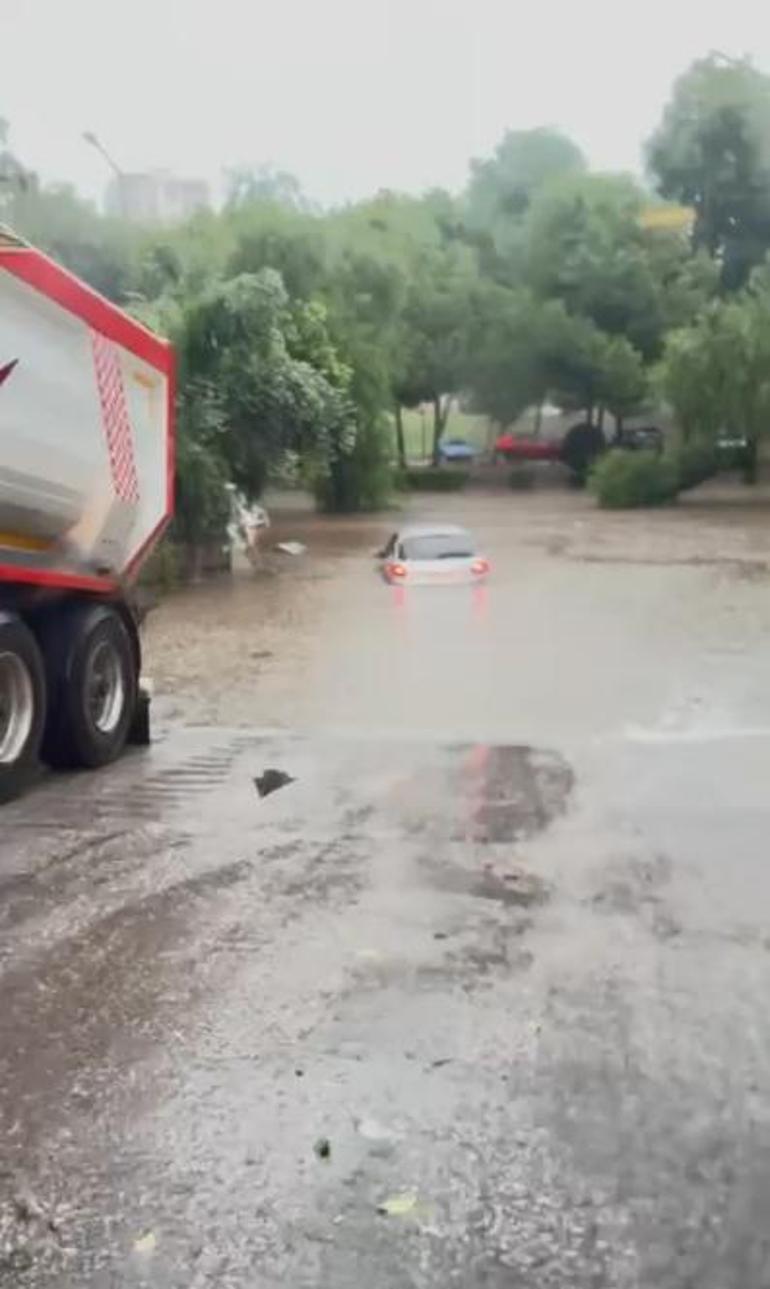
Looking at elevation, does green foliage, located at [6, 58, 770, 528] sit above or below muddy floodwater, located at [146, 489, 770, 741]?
above

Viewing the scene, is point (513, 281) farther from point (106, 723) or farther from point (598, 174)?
point (106, 723)

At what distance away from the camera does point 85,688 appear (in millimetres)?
9469

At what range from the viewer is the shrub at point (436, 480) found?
5797 cm

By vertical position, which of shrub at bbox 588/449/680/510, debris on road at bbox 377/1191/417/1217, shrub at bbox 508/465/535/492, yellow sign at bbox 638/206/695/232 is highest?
yellow sign at bbox 638/206/695/232

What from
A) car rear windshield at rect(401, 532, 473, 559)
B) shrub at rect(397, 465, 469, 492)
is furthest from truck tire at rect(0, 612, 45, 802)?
shrub at rect(397, 465, 469, 492)

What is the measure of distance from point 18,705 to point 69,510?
53.4 inches

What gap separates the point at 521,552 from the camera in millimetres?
33688

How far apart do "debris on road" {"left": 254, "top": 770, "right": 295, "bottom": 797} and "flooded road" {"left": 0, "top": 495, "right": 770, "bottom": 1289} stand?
0.05 metres

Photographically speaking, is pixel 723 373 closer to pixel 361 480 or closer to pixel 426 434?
pixel 361 480

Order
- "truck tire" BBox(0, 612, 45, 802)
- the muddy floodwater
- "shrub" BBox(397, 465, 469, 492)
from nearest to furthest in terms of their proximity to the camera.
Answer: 1. "truck tire" BBox(0, 612, 45, 802)
2. the muddy floodwater
3. "shrub" BBox(397, 465, 469, 492)

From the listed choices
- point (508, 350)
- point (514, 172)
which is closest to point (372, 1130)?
point (508, 350)

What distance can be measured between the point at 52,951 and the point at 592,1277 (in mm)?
2840

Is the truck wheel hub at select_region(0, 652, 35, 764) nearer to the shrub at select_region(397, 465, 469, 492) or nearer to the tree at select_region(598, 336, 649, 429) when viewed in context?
the tree at select_region(598, 336, 649, 429)

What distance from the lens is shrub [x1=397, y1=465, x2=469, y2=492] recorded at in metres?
58.0
